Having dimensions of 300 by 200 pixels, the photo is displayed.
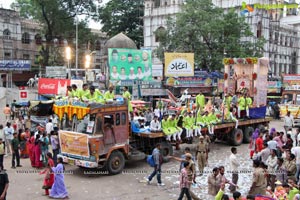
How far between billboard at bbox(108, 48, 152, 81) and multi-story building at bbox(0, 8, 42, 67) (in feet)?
57.9

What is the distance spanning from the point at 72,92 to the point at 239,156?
7.50 metres

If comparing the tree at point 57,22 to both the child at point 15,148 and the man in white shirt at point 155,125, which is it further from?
the man in white shirt at point 155,125

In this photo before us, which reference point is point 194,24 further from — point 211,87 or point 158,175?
point 158,175

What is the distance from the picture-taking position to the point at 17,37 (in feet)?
131

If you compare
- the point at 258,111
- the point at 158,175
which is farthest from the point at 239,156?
the point at 158,175

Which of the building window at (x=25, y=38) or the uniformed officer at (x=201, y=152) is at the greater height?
the building window at (x=25, y=38)

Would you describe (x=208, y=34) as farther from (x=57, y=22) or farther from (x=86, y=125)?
(x=86, y=125)

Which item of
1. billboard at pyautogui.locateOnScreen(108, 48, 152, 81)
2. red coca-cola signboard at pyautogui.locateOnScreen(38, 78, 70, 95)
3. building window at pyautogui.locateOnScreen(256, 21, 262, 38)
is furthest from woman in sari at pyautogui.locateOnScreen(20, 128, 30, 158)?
building window at pyautogui.locateOnScreen(256, 21, 262, 38)

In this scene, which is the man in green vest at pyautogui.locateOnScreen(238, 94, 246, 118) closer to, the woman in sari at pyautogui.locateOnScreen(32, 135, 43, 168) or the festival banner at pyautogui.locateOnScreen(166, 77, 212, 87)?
the woman in sari at pyautogui.locateOnScreen(32, 135, 43, 168)

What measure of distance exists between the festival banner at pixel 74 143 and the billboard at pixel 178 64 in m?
17.2

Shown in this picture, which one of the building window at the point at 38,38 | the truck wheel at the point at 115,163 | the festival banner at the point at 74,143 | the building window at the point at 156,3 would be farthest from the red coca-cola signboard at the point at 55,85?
the building window at the point at 156,3

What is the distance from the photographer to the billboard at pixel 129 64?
25.1 meters

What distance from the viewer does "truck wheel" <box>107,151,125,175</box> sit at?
1273 centimetres

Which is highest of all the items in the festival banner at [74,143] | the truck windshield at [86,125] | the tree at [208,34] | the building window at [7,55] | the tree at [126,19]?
the tree at [126,19]
